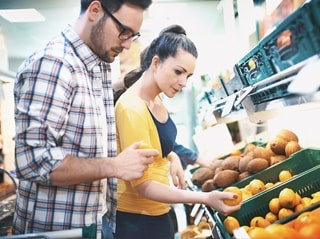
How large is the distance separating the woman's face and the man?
0.34 meters

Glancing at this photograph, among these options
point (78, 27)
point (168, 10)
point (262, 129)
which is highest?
point (168, 10)

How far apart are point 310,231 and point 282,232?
9 centimetres

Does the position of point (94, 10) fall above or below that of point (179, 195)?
above

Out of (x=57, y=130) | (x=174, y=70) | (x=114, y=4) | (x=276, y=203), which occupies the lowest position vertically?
(x=276, y=203)

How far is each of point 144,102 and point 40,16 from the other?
8.14 feet

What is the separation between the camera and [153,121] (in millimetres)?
1745

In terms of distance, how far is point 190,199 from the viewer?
61.1 inches

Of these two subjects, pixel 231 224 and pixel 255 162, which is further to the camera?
pixel 255 162

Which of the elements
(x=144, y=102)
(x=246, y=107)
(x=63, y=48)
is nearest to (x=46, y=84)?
(x=63, y=48)

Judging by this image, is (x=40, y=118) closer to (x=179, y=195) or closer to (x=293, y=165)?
(x=179, y=195)

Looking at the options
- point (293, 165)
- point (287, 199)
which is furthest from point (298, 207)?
point (293, 165)

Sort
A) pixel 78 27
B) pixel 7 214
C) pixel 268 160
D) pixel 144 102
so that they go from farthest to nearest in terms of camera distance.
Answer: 1. pixel 7 214
2. pixel 268 160
3. pixel 144 102
4. pixel 78 27

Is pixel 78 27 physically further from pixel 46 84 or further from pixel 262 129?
pixel 262 129

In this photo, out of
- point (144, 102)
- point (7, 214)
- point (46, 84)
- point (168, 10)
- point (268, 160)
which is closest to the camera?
point (46, 84)
